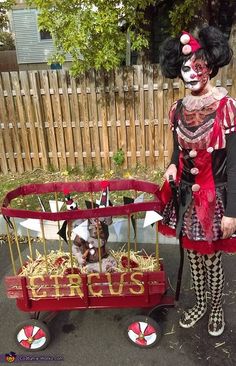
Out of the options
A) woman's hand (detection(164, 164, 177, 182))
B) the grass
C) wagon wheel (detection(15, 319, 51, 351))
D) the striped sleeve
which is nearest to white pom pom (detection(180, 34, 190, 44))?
the striped sleeve

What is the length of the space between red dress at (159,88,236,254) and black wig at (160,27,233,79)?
0.18 metres

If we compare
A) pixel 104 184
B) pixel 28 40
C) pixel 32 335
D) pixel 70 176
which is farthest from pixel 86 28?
pixel 28 40

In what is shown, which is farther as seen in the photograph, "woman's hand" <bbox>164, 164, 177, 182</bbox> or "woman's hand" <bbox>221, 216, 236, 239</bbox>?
"woman's hand" <bbox>164, 164, 177, 182</bbox>

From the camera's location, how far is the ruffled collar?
2.21 meters

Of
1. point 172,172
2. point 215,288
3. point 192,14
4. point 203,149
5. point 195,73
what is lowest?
point 215,288

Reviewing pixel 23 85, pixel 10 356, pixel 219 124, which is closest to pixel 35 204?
pixel 23 85

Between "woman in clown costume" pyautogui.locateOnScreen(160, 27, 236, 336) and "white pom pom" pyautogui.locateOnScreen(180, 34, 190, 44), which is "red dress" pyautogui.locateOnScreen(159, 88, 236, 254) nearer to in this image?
"woman in clown costume" pyautogui.locateOnScreen(160, 27, 236, 336)

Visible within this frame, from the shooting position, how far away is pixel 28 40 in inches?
669

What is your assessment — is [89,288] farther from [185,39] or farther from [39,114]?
[39,114]

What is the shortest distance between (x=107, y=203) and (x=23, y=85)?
349 centimetres

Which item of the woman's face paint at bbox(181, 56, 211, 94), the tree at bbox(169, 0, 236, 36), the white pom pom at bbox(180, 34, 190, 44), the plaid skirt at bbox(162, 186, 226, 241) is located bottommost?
the plaid skirt at bbox(162, 186, 226, 241)

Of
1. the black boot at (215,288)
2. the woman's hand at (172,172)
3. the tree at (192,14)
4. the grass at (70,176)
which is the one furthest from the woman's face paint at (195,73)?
the tree at (192,14)

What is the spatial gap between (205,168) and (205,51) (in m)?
0.68

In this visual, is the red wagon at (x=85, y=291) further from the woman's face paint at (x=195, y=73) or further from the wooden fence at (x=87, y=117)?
the wooden fence at (x=87, y=117)
